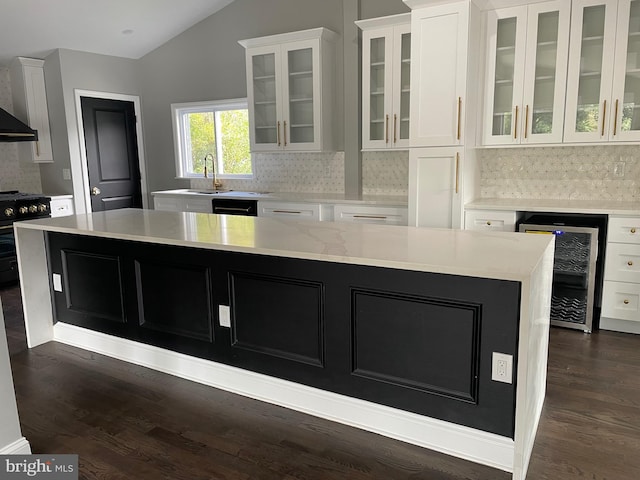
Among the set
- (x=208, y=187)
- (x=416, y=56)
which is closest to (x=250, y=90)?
(x=208, y=187)

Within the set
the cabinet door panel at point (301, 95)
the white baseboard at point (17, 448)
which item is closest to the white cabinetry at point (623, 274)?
the cabinet door panel at point (301, 95)

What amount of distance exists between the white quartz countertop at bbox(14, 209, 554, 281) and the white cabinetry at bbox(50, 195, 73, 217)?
233 centimetres

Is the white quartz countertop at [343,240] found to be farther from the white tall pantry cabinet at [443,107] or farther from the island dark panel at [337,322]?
the white tall pantry cabinet at [443,107]

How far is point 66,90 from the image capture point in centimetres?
538

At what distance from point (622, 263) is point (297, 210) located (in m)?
2.69

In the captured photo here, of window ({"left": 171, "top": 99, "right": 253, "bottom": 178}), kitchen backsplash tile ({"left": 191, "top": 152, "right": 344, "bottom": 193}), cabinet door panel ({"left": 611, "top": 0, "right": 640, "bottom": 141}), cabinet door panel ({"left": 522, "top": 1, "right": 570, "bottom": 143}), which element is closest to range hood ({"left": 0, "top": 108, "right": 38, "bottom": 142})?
window ({"left": 171, "top": 99, "right": 253, "bottom": 178})

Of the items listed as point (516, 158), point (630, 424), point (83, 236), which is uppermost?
point (516, 158)

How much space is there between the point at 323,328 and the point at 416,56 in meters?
2.45

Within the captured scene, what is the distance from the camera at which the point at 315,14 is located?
4.89 meters

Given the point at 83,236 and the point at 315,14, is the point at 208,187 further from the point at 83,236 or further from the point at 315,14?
the point at 83,236

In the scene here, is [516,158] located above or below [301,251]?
above

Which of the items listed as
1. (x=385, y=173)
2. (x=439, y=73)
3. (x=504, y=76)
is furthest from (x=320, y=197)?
(x=504, y=76)

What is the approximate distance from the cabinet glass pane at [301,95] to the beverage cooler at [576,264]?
2279 mm

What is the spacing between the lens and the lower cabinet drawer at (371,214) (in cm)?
A: 420
